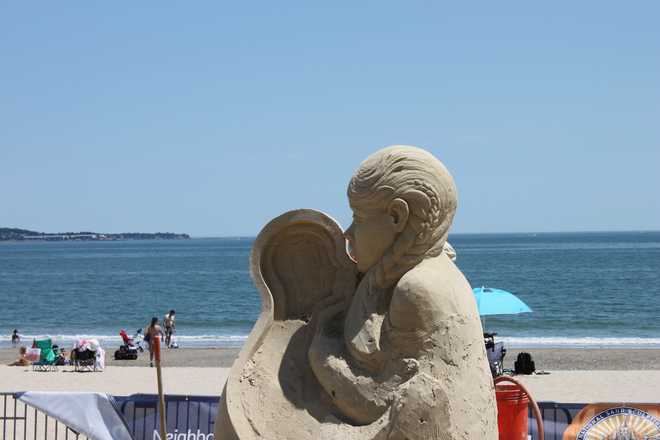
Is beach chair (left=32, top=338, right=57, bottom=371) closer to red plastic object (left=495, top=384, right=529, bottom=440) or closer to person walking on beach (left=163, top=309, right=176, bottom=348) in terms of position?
person walking on beach (left=163, top=309, right=176, bottom=348)

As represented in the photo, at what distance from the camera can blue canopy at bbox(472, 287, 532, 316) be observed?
14883mm

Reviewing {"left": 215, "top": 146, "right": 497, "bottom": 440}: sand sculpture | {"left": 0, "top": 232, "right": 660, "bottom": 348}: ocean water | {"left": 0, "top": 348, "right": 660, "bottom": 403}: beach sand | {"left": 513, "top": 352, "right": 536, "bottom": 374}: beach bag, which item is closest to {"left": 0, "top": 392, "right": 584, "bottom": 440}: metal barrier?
{"left": 215, "top": 146, "right": 497, "bottom": 440}: sand sculpture

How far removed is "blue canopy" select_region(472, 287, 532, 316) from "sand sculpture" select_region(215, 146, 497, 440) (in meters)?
9.25

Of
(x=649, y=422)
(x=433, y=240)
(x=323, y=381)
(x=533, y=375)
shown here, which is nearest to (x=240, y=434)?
(x=323, y=381)

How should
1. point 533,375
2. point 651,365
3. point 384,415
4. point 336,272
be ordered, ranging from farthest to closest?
point 651,365 < point 533,375 < point 336,272 < point 384,415

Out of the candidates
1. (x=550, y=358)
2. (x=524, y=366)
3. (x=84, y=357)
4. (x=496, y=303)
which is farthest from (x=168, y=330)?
(x=496, y=303)

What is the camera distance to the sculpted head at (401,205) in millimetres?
5215

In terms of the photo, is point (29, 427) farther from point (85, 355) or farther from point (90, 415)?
point (85, 355)

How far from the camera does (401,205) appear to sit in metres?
5.22

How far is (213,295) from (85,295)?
777 centimetres

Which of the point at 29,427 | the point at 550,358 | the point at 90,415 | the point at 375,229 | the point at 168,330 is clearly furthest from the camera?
the point at 168,330

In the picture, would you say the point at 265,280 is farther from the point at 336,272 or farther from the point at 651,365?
the point at 651,365

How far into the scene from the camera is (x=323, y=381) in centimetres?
532

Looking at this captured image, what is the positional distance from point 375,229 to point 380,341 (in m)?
0.58
